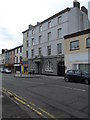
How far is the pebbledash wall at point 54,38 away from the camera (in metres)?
33.3

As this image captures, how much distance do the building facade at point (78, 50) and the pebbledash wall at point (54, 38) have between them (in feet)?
15.1

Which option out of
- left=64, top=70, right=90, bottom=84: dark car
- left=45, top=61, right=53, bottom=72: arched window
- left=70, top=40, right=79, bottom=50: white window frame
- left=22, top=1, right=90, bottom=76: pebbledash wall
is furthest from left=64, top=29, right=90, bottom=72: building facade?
left=45, top=61, right=53, bottom=72: arched window

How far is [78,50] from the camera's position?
25891 millimetres

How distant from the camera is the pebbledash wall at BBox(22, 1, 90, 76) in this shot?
Answer: 33281 millimetres

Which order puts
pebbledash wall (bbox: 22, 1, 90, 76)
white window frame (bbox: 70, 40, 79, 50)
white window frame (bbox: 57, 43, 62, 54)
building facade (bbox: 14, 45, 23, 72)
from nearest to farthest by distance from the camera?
1. white window frame (bbox: 70, 40, 79, 50)
2. pebbledash wall (bbox: 22, 1, 90, 76)
3. white window frame (bbox: 57, 43, 62, 54)
4. building facade (bbox: 14, 45, 23, 72)

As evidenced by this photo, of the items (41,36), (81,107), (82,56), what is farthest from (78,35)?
Result: (81,107)

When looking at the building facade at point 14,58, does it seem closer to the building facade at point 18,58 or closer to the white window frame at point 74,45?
the building facade at point 18,58

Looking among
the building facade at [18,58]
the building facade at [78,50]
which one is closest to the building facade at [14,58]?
the building facade at [18,58]

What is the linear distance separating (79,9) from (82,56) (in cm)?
1353

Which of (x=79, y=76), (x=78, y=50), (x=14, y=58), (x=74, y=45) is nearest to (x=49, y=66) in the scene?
(x=74, y=45)

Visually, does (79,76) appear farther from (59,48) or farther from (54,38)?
(54,38)

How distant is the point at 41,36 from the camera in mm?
40938

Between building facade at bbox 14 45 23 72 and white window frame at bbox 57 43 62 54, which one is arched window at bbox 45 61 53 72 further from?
building facade at bbox 14 45 23 72

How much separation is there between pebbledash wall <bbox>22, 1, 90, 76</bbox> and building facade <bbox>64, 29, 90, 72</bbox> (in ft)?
15.1
